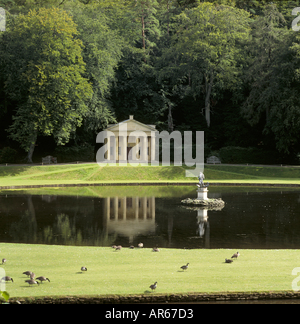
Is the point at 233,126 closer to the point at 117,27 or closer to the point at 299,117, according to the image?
the point at 299,117

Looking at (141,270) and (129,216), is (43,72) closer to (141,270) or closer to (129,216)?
(129,216)

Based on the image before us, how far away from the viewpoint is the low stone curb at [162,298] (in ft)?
29.1

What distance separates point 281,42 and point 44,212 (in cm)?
3676

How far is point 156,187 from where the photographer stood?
115 feet

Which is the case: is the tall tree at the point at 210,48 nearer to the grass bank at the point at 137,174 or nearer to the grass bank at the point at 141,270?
the grass bank at the point at 137,174

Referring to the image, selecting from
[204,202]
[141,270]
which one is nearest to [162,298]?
[141,270]

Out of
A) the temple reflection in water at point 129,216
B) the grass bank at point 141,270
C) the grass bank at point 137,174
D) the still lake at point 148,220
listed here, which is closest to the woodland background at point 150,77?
the grass bank at point 137,174

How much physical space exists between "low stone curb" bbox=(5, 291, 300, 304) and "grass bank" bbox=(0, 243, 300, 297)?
127mm

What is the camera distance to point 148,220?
2003cm

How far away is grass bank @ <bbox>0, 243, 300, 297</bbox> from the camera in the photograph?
943 cm

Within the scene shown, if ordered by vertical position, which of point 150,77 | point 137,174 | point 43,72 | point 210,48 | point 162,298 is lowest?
point 137,174

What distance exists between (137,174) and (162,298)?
3257 centimetres

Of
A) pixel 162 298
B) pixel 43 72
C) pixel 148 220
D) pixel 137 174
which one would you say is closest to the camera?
pixel 162 298
